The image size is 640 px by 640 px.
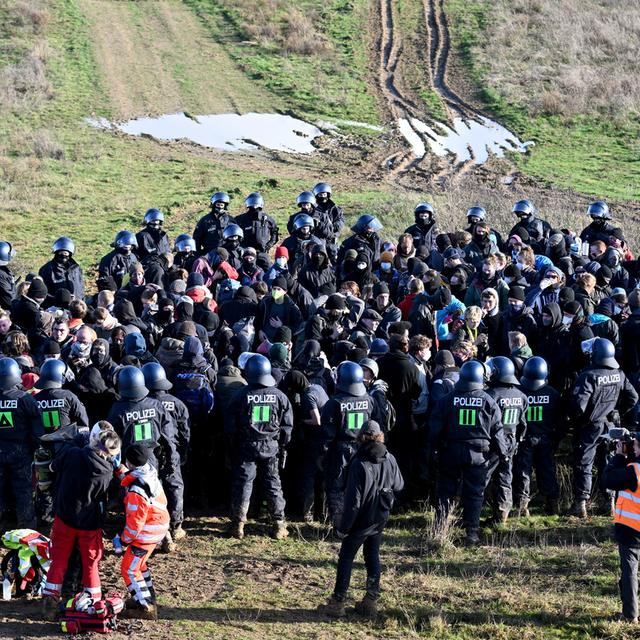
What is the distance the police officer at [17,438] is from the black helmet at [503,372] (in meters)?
5.04

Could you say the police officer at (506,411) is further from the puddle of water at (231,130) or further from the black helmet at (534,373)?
the puddle of water at (231,130)

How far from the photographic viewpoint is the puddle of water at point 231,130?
31875 millimetres

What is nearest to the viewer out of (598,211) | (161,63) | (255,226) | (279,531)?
(279,531)

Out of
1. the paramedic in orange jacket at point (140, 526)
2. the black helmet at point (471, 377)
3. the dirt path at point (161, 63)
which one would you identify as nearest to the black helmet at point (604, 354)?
the black helmet at point (471, 377)

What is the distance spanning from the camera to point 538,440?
1226 cm

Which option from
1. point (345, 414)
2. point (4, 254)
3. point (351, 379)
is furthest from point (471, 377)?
point (4, 254)

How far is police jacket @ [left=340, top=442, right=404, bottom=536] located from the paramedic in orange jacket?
1.70 metres

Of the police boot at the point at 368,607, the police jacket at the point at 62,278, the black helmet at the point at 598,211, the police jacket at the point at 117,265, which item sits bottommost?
the police boot at the point at 368,607

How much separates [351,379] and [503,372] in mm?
1784

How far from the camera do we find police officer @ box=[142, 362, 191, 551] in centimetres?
1127

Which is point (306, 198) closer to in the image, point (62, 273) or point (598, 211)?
point (62, 273)

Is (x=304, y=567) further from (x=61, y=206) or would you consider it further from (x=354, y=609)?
(x=61, y=206)

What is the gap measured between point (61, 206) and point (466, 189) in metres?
10.5

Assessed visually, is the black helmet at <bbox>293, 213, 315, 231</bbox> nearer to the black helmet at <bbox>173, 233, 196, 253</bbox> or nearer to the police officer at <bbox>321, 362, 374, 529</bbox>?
the black helmet at <bbox>173, 233, 196, 253</bbox>
